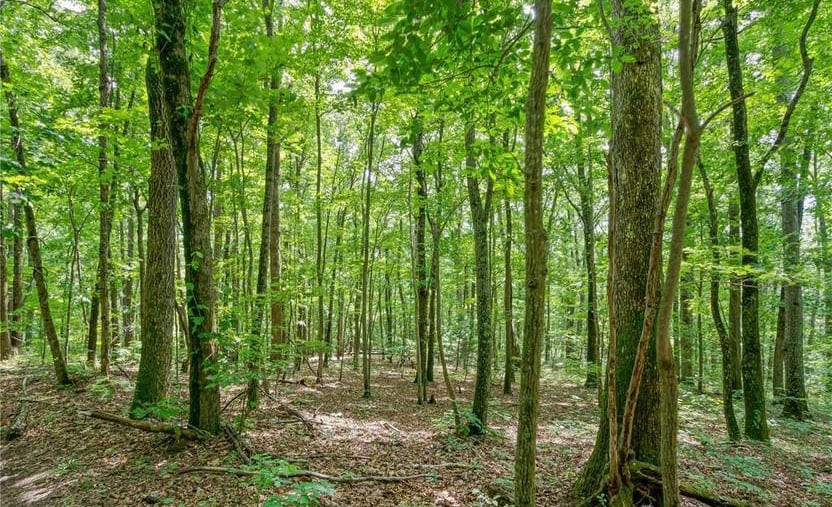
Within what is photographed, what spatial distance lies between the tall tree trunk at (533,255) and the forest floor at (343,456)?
1902mm

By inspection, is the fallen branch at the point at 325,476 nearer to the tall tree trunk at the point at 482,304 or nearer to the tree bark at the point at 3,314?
the tall tree trunk at the point at 482,304

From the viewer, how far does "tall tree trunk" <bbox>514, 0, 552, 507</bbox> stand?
8.24ft

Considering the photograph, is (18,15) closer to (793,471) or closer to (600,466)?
(600,466)

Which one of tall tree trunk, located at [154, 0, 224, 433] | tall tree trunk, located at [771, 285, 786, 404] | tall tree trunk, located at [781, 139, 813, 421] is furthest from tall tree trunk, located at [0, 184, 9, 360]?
tall tree trunk, located at [771, 285, 786, 404]

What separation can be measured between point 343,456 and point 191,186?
4.43 m

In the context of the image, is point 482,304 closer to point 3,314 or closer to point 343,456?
point 343,456

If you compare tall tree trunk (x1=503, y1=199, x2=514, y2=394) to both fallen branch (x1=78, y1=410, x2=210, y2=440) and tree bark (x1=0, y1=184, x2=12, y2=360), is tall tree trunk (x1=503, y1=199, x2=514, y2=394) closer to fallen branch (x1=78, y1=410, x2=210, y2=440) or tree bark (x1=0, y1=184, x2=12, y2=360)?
fallen branch (x1=78, y1=410, x2=210, y2=440)

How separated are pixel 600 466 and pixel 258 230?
626 inches

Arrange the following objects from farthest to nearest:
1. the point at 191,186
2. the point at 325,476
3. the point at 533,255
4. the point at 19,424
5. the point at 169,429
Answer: the point at 19,424
the point at 169,429
the point at 191,186
the point at 325,476
the point at 533,255

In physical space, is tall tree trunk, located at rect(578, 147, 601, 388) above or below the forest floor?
above

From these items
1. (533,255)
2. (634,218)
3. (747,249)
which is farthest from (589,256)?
(533,255)

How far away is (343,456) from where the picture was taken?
590 cm

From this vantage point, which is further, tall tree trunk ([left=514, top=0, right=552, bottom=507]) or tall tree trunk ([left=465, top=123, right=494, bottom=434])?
tall tree trunk ([left=465, top=123, right=494, bottom=434])

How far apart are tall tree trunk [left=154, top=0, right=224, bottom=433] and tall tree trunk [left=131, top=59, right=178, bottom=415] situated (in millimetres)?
1917
